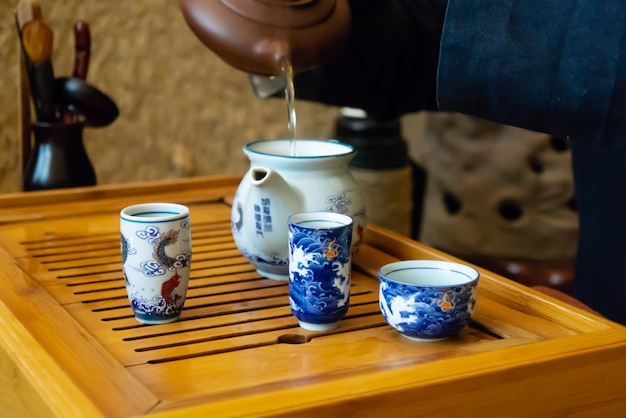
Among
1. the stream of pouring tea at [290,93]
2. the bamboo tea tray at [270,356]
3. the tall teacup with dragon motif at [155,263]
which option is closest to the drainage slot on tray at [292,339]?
the bamboo tea tray at [270,356]

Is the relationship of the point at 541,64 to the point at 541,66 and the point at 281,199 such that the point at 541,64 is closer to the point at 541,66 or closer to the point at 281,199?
the point at 541,66

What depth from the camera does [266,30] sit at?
1.06 meters

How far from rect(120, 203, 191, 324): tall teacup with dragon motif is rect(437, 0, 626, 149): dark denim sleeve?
1.30ft

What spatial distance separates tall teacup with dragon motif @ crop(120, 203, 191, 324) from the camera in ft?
2.82

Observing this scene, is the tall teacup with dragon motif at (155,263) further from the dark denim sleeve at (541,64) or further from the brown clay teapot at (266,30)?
the dark denim sleeve at (541,64)

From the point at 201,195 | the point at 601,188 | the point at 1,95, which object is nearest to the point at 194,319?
the point at 201,195

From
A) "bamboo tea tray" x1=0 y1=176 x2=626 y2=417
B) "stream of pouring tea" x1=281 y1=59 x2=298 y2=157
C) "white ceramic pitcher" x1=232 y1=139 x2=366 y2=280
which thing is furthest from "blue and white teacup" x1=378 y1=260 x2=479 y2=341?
"stream of pouring tea" x1=281 y1=59 x2=298 y2=157

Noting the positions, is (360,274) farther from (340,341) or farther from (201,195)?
(201,195)

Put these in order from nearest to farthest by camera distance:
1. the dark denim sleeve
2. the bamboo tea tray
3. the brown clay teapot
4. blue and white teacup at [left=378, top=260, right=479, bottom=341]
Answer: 1. the bamboo tea tray
2. blue and white teacup at [left=378, top=260, right=479, bottom=341]
3. the dark denim sleeve
4. the brown clay teapot

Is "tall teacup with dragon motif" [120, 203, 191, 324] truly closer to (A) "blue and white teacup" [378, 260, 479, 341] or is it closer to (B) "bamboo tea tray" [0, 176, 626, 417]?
(B) "bamboo tea tray" [0, 176, 626, 417]

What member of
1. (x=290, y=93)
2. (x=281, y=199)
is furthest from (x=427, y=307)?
(x=290, y=93)

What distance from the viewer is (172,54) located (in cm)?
206

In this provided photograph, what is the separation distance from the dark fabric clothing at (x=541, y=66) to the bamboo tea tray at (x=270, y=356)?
20 cm

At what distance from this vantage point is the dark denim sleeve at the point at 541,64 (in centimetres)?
91
